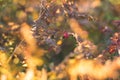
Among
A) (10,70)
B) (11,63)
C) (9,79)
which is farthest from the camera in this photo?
(11,63)

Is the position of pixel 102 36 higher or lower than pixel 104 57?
higher

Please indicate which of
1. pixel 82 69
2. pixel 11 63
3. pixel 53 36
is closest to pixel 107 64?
pixel 82 69

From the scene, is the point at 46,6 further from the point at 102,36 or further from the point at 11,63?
the point at 102,36

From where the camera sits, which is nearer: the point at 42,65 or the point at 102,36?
the point at 42,65

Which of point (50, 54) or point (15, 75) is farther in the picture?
point (50, 54)

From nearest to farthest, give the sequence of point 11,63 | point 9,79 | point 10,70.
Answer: point 9,79, point 10,70, point 11,63

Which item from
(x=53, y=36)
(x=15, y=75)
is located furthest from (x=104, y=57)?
(x=15, y=75)

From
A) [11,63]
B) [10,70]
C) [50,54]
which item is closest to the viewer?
[10,70]

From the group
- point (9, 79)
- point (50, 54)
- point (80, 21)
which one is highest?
point (80, 21)

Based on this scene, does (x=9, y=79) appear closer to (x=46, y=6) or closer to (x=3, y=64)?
(x=3, y=64)
